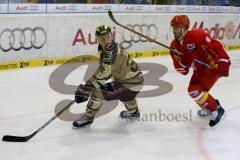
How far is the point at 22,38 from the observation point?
654 cm

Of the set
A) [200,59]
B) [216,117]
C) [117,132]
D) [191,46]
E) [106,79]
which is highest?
[191,46]

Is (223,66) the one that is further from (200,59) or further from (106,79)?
(106,79)

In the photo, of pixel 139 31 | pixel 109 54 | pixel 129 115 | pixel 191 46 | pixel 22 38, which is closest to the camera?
pixel 109 54

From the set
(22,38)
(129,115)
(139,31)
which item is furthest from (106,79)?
(139,31)

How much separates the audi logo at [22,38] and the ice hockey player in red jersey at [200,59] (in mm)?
3034

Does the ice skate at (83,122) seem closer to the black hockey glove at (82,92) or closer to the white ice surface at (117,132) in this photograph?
the white ice surface at (117,132)

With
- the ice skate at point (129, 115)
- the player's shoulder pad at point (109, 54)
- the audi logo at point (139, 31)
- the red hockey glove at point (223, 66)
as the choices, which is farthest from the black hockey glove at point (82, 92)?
the audi logo at point (139, 31)

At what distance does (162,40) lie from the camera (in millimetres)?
8586

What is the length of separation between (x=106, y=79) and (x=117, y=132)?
48 centimetres

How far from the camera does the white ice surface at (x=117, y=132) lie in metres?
3.28

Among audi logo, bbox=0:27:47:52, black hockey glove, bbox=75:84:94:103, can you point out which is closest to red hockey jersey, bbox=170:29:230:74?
black hockey glove, bbox=75:84:94:103

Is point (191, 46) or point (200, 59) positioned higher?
point (191, 46)

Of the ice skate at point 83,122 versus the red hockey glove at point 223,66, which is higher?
the red hockey glove at point 223,66

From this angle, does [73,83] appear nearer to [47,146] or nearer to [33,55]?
[33,55]
